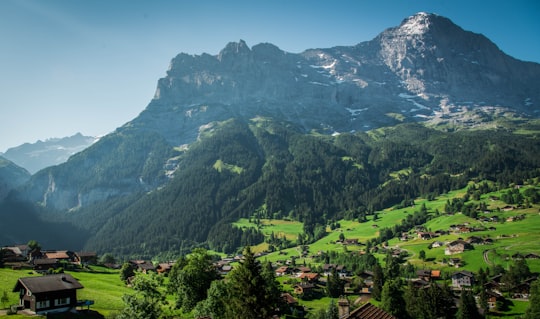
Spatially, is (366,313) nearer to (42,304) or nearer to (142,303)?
(142,303)

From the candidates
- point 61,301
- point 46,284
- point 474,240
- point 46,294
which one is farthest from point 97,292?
point 474,240

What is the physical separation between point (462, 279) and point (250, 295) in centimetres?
11345

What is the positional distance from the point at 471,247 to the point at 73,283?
143453mm

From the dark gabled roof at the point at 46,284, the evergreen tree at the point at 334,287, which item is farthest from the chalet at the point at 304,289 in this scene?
the dark gabled roof at the point at 46,284

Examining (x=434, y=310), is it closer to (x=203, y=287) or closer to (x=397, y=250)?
(x=203, y=287)

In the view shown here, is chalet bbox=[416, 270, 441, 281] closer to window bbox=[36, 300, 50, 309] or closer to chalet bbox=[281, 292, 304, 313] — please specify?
chalet bbox=[281, 292, 304, 313]

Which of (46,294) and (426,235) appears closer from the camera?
(46,294)

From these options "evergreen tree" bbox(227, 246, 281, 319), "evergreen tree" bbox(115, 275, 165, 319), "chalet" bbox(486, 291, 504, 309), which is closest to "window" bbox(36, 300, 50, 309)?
"evergreen tree" bbox(115, 275, 165, 319)

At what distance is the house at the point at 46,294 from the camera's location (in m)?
56.2

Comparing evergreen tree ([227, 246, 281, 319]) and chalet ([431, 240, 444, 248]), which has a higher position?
evergreen tree ([227, 246, 281, 319])

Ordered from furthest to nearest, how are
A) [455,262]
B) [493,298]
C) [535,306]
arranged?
[455,262] → [493,298] → [535,306]

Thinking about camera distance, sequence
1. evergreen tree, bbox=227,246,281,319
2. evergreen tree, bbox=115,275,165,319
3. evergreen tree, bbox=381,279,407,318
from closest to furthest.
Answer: evergreen tree, bbox=115,275,165,319 → evergreen tree, bbox=227,246,281,319 → evergreen tree, bbox=381,279,407,318

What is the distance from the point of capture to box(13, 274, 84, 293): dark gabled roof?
56438 millimetres

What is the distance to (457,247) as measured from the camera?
157 m
